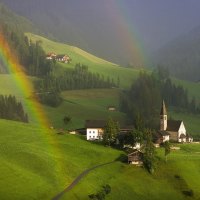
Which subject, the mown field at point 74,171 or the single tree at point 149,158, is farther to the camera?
the single tree at point 149,158

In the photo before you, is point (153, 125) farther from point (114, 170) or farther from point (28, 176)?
point (28, 176)

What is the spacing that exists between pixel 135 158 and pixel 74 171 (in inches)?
793

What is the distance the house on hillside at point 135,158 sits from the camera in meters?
123

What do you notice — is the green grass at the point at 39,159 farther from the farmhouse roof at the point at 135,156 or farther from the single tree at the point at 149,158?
the single tree at the point at 149,158

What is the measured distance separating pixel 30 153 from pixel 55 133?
32.8 meters

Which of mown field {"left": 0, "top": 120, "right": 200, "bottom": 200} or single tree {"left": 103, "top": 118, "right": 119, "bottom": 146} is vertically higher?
single tree {"left": 103, "top": 118, "right": 119, "bottom": 146}

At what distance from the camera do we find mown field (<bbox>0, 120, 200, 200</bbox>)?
9444 cm

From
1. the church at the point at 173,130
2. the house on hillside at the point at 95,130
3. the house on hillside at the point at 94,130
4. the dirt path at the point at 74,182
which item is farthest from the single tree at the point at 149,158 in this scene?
the church at the point at 173,130

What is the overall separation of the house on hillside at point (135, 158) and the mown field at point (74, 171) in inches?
89.8

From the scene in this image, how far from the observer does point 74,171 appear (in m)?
109

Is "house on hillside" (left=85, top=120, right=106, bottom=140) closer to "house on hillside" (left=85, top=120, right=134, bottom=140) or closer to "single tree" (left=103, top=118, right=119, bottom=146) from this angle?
"house on hillside" (left=85, top=120, right=134, bottom=140)

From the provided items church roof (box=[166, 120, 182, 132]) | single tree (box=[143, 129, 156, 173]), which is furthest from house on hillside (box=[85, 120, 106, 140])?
single tree (box=[143, 129, 156, 173])

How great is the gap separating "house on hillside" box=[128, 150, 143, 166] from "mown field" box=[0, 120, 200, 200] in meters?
2.28

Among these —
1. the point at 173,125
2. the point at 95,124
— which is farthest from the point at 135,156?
the point at 173,125
